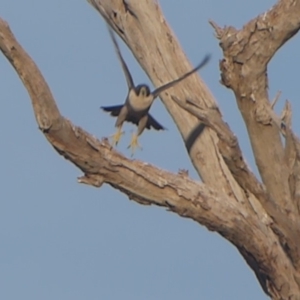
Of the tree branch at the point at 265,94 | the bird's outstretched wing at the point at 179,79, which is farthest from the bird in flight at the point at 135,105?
the tree branch at the point at 265,94

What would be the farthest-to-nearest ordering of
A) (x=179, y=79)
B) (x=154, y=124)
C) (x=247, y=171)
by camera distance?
(x=154, y=124) → (x=179, y=79) → (x=247, y=171)

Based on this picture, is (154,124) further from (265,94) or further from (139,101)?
(265,94)

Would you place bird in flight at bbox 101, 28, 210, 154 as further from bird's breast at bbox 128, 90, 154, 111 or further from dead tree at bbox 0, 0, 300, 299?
dead tree at bbox 0, 0, 300, 299

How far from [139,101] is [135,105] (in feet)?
0.15

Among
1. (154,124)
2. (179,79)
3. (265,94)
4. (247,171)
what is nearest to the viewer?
(247,171)

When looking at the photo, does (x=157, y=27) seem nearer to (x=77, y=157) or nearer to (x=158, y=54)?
(x=158, y=54)

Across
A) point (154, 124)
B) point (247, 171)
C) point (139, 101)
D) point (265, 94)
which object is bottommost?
point (247, 171)

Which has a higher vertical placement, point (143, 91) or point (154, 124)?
point (154, 124)

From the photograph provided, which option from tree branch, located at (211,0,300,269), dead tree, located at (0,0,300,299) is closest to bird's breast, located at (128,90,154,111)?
dead tree, located at (0,0,300,299)

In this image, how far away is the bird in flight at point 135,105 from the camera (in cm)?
738

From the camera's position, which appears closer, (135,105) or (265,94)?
(265,94)

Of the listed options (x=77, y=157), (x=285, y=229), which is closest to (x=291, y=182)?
(x=285, y=229)

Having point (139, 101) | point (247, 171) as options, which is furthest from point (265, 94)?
point (139, 101)

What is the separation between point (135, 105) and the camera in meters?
7.77
